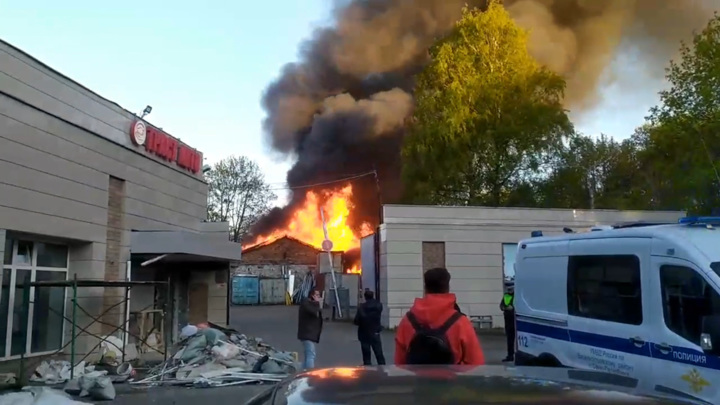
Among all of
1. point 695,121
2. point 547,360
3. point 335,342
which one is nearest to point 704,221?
point 547,360

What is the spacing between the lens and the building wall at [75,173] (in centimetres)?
1199

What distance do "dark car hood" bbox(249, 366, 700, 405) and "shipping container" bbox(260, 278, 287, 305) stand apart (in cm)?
4314

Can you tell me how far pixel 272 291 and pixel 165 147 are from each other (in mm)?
28057

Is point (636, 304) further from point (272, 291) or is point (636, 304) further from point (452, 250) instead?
point (272, 291)

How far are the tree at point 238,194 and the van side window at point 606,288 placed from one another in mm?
51481

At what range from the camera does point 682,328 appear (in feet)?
19.1

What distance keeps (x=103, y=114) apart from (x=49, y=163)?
2541 mm

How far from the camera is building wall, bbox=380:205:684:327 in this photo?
2095 cm

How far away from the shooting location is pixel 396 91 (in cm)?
4378

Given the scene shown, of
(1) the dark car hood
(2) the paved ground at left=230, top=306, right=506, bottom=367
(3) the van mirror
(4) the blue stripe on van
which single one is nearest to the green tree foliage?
(2) the paved ground at left=230, top=306, right=506, bottom=367

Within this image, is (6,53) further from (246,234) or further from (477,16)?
(246,234)

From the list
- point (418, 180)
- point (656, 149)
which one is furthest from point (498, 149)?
point (656, 149)

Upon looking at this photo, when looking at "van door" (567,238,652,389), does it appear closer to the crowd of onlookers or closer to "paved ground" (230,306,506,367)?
the crowd of onlookers

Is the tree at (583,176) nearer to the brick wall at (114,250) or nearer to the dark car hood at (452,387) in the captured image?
the brick wall at (114,250)
